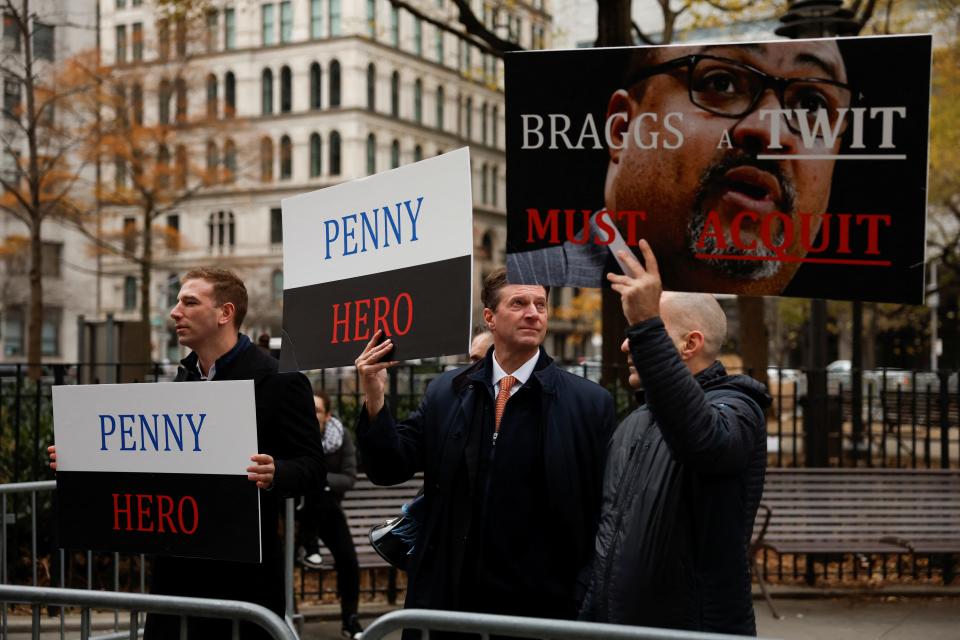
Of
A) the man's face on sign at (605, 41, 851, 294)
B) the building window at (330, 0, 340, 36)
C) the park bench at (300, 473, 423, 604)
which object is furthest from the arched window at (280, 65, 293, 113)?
the man's face on sign at (605, 41, 851, 294)

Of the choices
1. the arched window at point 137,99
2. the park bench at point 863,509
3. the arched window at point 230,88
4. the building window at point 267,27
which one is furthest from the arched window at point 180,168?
the arched window at point 230,88

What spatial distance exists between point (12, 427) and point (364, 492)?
336cm

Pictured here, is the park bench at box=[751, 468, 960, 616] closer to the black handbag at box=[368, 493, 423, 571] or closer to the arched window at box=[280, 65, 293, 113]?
the black handbag at box=[368, 493, 423, 571]

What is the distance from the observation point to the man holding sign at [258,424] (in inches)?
179

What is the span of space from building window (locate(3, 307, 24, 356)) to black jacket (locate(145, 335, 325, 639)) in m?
57.4

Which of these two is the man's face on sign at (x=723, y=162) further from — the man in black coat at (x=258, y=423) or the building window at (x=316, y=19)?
the building window at (x=316, y=19)

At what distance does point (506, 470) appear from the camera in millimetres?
4391

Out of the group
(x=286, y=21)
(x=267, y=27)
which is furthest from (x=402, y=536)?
(x=267, y=27)

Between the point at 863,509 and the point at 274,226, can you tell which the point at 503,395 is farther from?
the point at 274,226

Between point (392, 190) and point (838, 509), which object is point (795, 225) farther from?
point (838, 509)

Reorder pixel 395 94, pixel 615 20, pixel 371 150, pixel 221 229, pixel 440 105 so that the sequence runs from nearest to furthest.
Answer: pixel 615 20, pixel 221 229, pixel 371 150, pixel 395 94, pixel 440 105

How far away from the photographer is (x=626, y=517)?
12.6ft

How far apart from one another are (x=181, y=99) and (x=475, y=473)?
3338 cm

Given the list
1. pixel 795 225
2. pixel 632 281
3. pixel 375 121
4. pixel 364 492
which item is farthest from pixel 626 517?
pixel 375 121
